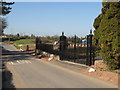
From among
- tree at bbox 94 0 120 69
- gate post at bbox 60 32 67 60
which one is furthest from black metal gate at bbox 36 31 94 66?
tree at bbox 94 0 120 69

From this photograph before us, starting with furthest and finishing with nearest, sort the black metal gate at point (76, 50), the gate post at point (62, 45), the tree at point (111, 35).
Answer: the gate post at point (62, 45) → the black metal gate at point (76, 50) → the tree at point (111, 35)

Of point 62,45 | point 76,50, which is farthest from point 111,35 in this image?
point 76,50

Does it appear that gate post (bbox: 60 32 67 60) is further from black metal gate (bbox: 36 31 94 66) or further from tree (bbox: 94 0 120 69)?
tree (bbox: 94 0 120 69)

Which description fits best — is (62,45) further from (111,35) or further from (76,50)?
(111,35)

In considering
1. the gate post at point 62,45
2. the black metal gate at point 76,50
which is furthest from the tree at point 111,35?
the gate post at point 62,45

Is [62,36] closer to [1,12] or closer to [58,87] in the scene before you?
[58,87]

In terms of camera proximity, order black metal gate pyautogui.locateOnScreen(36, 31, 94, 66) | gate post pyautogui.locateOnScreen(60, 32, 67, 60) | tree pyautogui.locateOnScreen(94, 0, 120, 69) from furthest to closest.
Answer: gate post pyautogui.locateOnScreen(60, 32, 67, 60) → black metal gate pyautogui.locateOnScreen(36, 31, 94, 66) → tree pyautogui.locateOnScreen(94, 0, 120, 69)

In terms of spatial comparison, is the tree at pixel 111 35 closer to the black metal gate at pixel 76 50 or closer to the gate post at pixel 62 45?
the black metal gate at pixel 76 50

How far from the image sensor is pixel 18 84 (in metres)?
9.24

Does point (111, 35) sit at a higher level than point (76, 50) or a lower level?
higher

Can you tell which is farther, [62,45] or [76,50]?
[76,50]

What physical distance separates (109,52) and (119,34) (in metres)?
1.07

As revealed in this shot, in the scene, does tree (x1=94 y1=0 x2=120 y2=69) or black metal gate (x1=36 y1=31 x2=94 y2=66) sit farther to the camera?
black metal gate (x1=36 y1=31 x2=94 y2=66)

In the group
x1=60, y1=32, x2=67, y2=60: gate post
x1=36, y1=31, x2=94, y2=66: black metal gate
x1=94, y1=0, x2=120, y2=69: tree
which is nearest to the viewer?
x1=94, y1=0, x2=120, y2=69: tree
